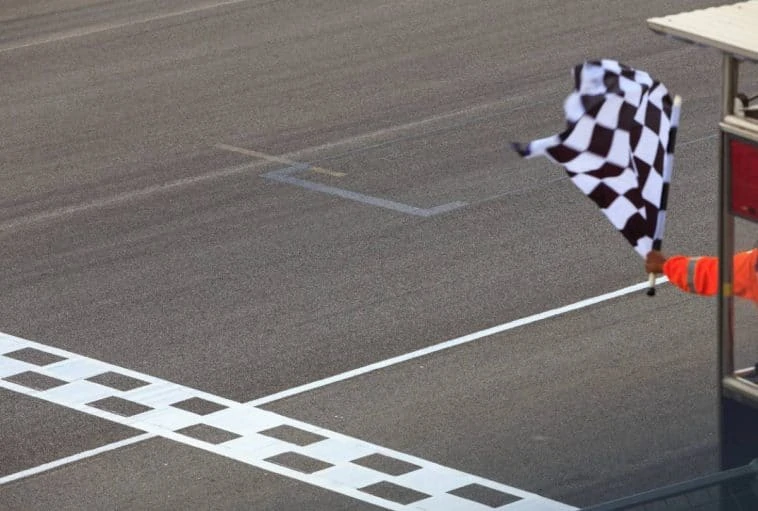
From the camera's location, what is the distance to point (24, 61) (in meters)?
20.2

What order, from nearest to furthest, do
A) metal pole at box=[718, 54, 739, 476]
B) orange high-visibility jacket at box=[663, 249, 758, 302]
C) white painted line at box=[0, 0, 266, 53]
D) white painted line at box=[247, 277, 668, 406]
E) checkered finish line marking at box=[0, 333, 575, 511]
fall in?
metal pole at box=[718, 54, 739, 476]
orange high-visibility jacket at box=[663, 249, 758, 302]
checkered finish line marking at box=[0, 333, 575, 511]
white painted line at box=[247, 277, 668, 406]
white painted line at box=[0, 0, 266, 53]

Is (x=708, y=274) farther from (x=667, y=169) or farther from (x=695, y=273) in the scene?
(x=667, y=169)

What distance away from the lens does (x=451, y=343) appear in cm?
1207

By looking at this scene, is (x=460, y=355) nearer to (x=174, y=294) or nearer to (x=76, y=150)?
(x=174, y=294)

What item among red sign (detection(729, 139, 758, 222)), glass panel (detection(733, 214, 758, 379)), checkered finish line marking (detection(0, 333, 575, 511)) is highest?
red sign (detection(729, 139, 758, 222))

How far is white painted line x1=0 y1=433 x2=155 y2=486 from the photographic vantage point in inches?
415

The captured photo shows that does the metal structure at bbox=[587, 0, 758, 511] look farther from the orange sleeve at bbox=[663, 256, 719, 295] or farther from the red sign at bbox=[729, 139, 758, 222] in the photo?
the orange sleeve at bbox=[663, 256, 719, 295]

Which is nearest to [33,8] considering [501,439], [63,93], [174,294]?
[63,93]

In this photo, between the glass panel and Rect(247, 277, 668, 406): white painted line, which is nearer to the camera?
the glass panel

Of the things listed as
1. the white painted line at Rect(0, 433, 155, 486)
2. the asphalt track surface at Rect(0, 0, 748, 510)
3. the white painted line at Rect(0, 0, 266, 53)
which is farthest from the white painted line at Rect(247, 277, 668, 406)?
the white painted line at Rect(0, 0, 266, 53)

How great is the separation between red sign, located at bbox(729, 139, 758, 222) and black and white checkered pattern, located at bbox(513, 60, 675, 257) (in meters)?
0.29

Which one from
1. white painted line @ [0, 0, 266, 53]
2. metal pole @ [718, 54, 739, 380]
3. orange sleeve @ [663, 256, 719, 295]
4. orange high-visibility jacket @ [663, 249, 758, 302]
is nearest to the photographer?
metal pole @ [718, 54, 739, 380]

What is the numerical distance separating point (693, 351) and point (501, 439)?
5.84ft

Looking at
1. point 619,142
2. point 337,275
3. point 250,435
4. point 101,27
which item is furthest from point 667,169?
point 101,27
